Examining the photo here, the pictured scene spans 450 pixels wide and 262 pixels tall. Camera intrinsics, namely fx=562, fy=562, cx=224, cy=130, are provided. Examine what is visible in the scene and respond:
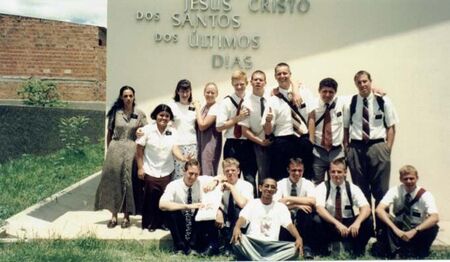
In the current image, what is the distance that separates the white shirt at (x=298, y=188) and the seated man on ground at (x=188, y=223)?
2.39 feet

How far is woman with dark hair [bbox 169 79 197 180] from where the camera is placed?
641cm

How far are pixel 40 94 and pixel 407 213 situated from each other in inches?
556

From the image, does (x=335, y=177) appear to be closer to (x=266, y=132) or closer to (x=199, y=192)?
(x=266, y=132)

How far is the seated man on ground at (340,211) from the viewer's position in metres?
5.66

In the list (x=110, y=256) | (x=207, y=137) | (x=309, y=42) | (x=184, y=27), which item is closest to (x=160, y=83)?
(x=184, y=27)

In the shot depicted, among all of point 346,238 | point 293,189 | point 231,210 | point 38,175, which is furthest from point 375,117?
point 38,175

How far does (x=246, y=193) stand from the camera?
226 inches

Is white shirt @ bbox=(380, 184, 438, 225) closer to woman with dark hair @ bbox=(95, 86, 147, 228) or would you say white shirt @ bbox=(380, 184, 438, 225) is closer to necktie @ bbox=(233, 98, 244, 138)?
necktie @ bbox=(233, 98, 244, 138)

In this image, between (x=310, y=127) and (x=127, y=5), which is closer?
(x=310, y=127)

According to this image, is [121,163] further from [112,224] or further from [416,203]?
[416,203]

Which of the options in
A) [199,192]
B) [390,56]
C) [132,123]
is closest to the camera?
[199,192]

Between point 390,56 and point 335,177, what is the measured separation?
240cm

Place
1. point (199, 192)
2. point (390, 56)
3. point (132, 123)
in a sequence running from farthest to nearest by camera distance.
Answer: point (390, 56) → point (132, 123) → point (199, 192)

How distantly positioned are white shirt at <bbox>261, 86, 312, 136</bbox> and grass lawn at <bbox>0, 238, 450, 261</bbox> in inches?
55.0
